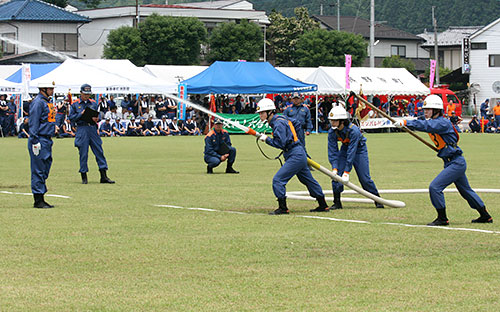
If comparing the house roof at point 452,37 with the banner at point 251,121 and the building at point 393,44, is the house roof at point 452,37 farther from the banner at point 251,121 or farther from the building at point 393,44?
the banner at point 251,121

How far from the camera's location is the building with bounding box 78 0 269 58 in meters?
A: 81.7

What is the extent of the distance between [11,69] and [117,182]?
1362 inches

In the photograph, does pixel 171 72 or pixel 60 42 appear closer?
pixel 171 72

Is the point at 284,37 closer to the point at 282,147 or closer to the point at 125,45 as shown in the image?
the point at 125,45

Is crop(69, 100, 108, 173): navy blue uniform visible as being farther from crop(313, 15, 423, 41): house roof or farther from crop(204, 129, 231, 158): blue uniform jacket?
crop(313, 15, 423, 41): house roof

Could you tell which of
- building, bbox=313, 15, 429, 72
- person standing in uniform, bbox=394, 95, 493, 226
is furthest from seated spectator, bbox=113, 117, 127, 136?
building, bbox=313, 15, 429, 72

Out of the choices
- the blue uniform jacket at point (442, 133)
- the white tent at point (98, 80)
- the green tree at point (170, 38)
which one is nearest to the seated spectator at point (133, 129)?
the white tent at point (98, 80)

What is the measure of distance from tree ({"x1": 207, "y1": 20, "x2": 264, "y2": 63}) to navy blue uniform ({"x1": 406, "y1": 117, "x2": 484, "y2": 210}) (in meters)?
65.0

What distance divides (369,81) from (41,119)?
3662 cm

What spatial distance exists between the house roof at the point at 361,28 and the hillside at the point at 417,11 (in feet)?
57.2

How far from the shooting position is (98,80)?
3906cm

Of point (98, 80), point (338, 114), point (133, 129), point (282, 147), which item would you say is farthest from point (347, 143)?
point (133, 129)

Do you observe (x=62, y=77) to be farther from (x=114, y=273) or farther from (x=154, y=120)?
(x=114, y=273)

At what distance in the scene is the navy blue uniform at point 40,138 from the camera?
1317 centimetres
